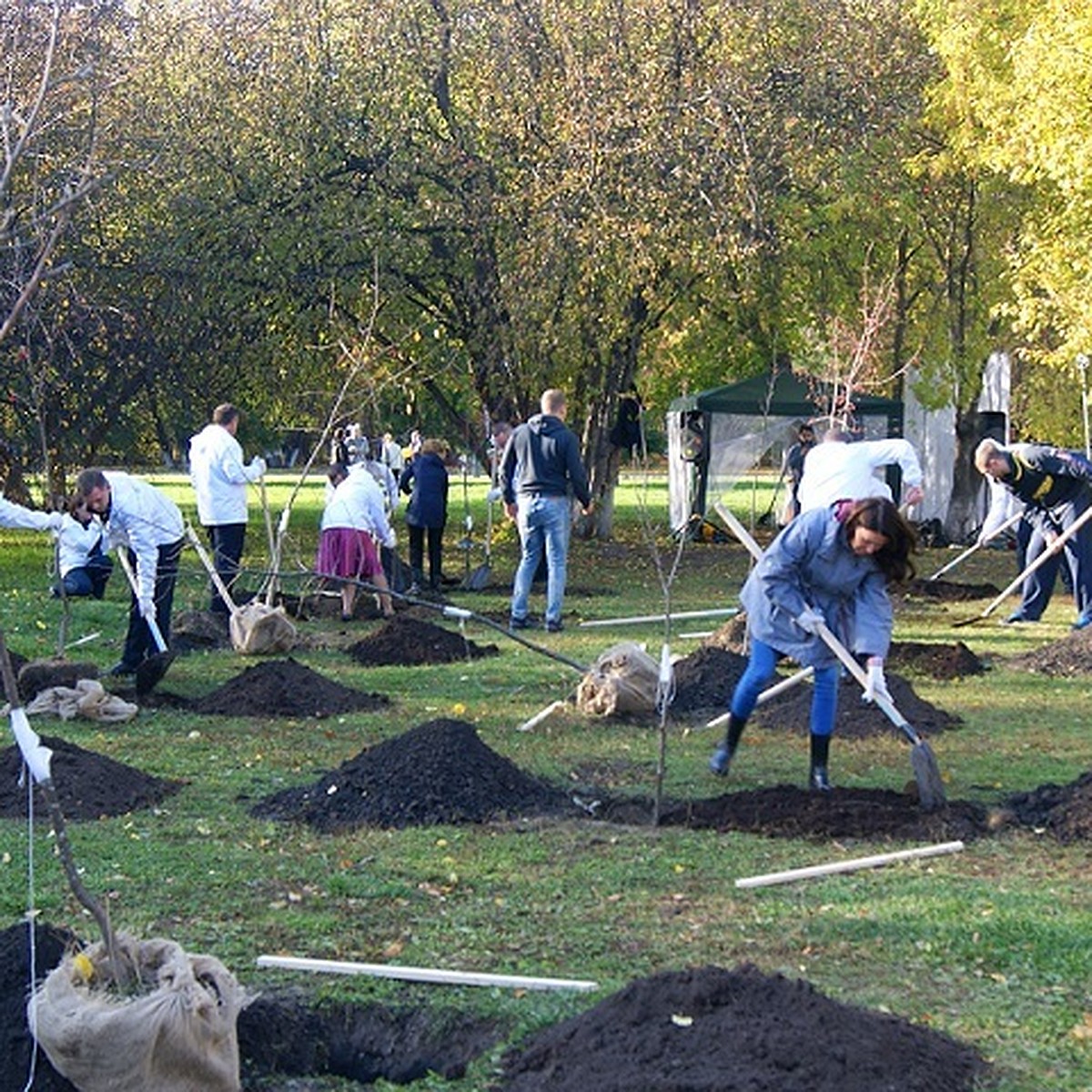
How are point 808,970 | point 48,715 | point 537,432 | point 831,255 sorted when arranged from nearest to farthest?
1. point 808,970
2. point 48,715
3. point 537,432
4. point 831,255

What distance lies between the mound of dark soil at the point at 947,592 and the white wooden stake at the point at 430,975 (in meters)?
14.6

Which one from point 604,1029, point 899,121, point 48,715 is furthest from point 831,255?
point 604,1029

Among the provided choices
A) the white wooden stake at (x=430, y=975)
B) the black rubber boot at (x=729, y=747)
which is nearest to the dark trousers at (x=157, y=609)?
the black rubber boot at (x=729, y=747)

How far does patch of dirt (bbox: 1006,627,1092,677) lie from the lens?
13.2 m

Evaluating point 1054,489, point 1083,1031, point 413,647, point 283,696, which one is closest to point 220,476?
point 413,647

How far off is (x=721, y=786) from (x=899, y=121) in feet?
61.9

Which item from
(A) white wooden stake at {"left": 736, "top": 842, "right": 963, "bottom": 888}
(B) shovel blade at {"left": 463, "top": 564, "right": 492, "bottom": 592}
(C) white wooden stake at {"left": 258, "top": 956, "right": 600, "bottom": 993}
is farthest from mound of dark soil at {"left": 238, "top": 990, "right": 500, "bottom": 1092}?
(B) shovel blade at {"left": 463, "top": 564, "right": 492, "bottom": 592}

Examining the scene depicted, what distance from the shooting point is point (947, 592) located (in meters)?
20.0

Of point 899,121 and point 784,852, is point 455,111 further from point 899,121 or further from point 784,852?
point 784,852

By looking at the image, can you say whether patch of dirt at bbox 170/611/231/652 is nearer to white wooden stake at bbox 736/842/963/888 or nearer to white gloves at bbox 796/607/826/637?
white gloves at bbox 796/607/826/637

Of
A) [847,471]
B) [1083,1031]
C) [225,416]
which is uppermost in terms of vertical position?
[225,416]

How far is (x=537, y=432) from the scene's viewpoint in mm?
15266

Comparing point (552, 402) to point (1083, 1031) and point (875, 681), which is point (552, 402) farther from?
point (1083, 1031)

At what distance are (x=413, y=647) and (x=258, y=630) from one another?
125 centimetres
